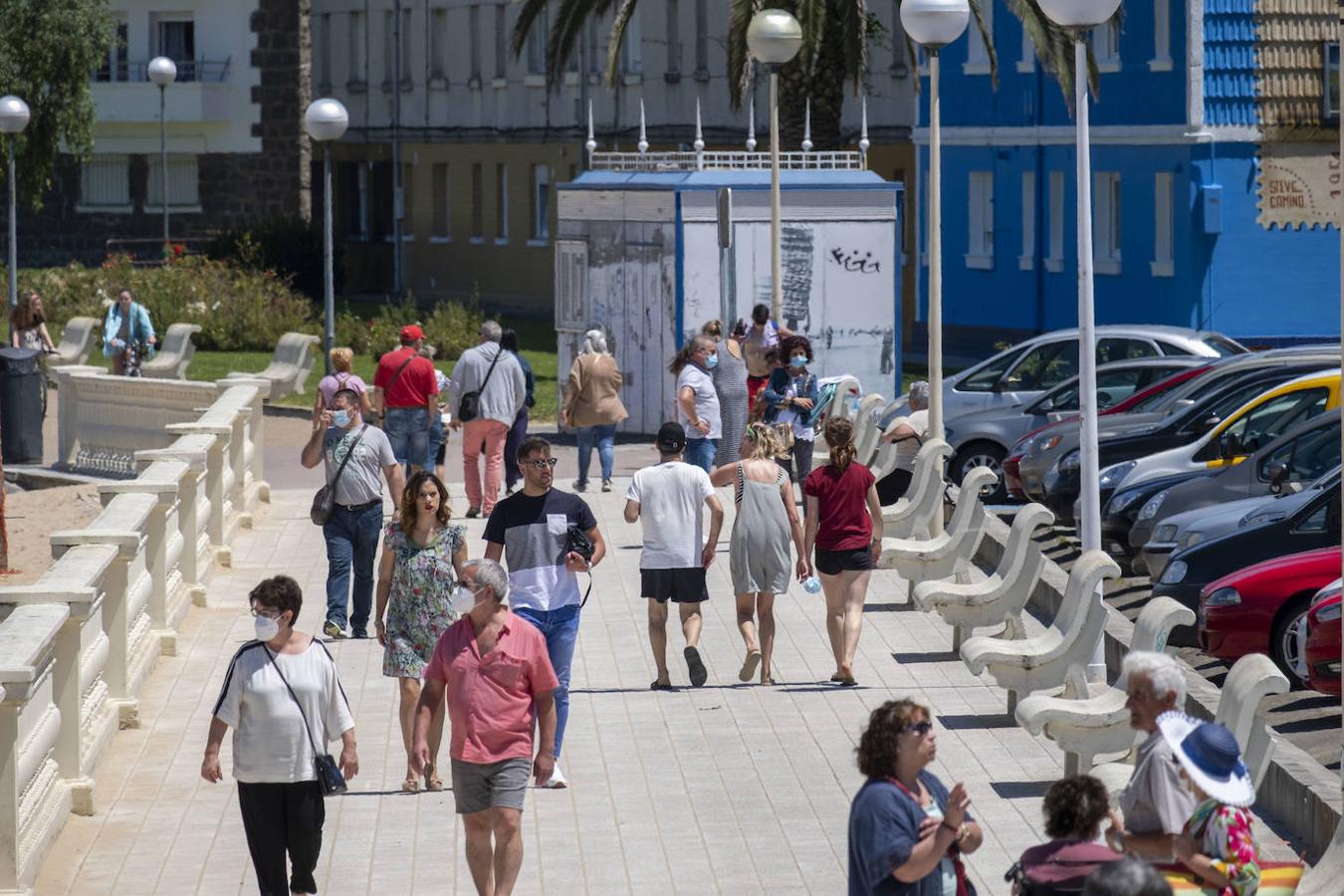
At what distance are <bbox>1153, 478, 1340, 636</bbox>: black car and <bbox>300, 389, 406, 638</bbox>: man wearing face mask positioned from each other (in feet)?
15.8

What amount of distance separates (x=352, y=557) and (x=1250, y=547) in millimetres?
5556

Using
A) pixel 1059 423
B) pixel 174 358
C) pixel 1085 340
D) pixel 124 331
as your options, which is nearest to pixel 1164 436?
pixel 1059 423

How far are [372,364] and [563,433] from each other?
32.2 ft

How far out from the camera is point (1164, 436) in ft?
68.2

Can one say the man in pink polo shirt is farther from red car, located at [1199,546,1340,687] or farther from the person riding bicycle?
the person riding bicycle

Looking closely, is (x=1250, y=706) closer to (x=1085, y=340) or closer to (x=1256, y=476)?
(x=1085, y=340)

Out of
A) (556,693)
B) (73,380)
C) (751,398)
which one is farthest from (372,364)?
(556,693)

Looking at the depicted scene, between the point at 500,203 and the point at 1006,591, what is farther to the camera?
the point at 500,203

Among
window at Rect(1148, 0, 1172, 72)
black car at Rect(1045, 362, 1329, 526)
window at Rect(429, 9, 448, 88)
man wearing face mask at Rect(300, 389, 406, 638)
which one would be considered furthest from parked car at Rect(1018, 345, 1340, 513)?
window at Rect(429, 9, 448, 88)

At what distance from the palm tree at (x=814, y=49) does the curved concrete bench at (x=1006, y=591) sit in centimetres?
1523

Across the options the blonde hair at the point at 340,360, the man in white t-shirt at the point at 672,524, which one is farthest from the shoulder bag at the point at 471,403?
the man in white t-shirt at the point at 672,524

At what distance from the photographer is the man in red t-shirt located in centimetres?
Result: 2064

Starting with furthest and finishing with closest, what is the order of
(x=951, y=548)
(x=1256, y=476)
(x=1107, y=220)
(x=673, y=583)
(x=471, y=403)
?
(x=1107, y=220)
(x=471, y=403)
(x=1256, y=476)
(x=951, y=548)
(x=673, y=583)

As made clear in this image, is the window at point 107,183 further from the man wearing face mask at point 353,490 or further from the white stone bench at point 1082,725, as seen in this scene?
the white stone bench at point 1082,725
